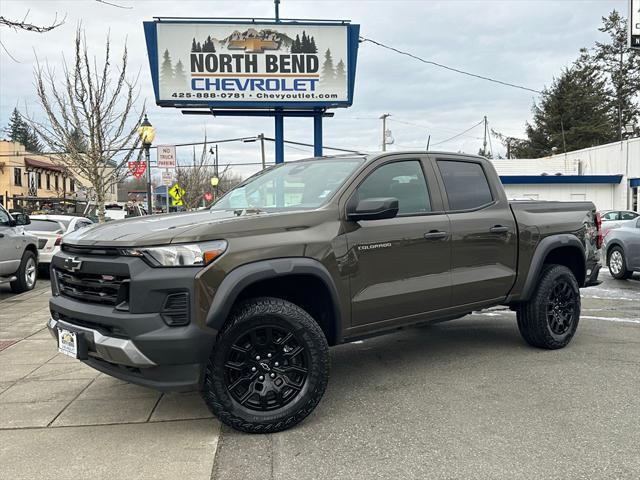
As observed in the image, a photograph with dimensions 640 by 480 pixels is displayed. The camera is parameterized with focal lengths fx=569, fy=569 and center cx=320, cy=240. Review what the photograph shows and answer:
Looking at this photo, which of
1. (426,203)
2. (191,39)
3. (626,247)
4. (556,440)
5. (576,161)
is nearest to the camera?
(556,440)

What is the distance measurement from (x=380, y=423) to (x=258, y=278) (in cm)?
135

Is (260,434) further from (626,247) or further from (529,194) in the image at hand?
(529,194)

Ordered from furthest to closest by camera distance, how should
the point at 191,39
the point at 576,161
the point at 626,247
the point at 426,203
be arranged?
the point at 576,161, the point at 191,39, the point at 626,247, the point at 426,203

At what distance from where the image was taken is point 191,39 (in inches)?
541

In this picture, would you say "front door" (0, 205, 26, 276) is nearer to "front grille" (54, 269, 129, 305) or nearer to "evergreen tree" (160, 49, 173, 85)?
"evergreen tree" (160, 49, 173, 85)

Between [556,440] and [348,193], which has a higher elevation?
[348,193]

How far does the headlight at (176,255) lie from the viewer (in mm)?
3461

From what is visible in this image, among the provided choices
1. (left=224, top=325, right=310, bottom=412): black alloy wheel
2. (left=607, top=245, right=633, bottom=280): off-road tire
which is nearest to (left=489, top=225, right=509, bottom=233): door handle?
(left=224, top=325, right=310, bottom=412): black alloy wheel

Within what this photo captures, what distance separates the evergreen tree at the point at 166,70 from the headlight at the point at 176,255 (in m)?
11.3

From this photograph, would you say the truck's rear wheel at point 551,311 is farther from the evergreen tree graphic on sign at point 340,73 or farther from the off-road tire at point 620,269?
the evergreen tree graphic on sign at point 340,73

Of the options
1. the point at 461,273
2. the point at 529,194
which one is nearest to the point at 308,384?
the point at 461,273

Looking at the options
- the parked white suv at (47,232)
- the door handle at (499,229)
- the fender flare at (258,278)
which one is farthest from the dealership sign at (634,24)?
the parked white suv at (47,232)

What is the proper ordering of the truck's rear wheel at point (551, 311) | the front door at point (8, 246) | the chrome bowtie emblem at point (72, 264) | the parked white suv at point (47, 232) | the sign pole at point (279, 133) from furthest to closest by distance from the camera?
the sign pole at point (279, 133) < the parked white suv at point (47, 232) < the front door at point (8, 246) < the truck's rear wheel at point (551, 311) < the chrome bowtie emblem at point (72, 264)

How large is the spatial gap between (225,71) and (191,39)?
110 centimetres
